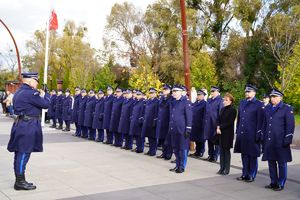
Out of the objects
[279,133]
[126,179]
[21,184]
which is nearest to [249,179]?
[279,133]

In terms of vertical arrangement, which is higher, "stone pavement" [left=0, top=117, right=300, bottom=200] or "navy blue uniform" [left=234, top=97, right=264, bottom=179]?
"navy blue uniform" [left=234, top=97, right=264, bottom=179]

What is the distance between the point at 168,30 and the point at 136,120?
28.5m

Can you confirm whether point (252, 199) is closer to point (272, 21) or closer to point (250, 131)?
point (250, 131)

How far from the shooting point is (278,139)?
7105 millimetres

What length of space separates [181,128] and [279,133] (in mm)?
2254

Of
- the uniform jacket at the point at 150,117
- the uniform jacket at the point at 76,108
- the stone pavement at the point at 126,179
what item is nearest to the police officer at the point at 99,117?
the uniform jacket at the point at 76,108

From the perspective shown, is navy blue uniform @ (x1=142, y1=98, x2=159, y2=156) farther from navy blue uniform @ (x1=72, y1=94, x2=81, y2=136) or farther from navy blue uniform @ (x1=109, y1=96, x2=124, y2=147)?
navy blue uniform @ (x1=72, y1=94, x2=81, y2=136)

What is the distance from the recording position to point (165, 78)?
3950 cm

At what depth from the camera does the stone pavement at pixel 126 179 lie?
21.7 ft

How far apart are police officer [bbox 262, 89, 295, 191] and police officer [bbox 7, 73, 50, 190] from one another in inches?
158

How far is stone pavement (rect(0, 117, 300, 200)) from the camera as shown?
6.61m

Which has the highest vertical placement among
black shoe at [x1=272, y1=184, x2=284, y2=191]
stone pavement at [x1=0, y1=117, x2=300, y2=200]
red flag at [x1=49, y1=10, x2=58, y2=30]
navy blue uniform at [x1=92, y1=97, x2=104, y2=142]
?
red flag at [x1=49, y1=10, x2=58, y2=30]

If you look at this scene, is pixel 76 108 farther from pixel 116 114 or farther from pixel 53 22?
pixel 53 22

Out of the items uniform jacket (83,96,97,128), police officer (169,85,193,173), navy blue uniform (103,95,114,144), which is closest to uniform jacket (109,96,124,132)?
navy blue uniform (103,95,114,144)
